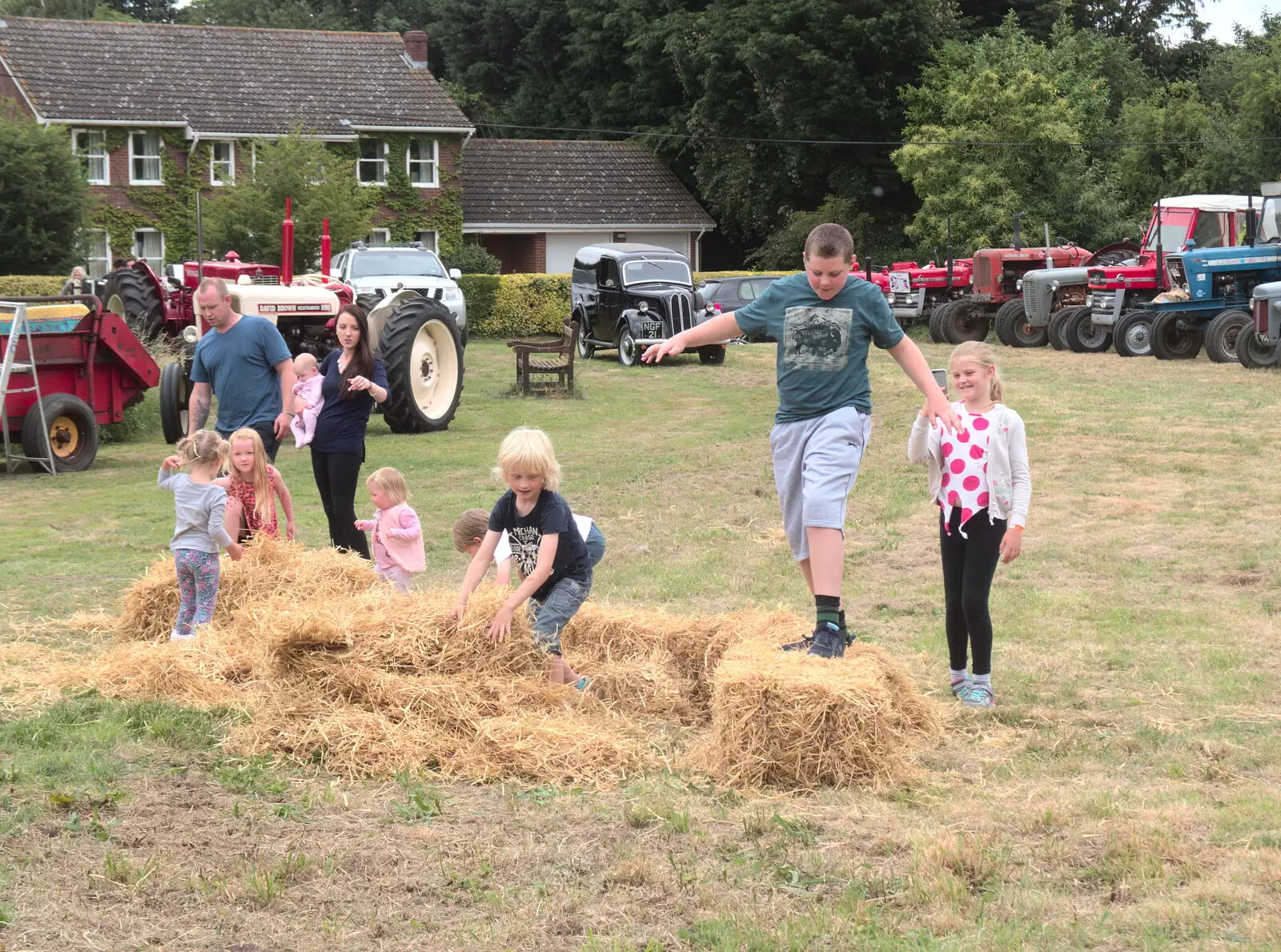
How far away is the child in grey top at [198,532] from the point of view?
272 inches

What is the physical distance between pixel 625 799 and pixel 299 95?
41197 mm

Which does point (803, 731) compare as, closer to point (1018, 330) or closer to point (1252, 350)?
point (1252, 350)

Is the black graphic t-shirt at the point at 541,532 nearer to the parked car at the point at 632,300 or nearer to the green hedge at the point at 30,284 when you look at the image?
the parked car at the point at 632,300

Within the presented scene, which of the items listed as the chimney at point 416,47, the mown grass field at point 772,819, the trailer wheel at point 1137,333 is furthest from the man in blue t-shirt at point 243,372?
the chimney at point 416,47

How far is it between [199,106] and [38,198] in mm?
11144

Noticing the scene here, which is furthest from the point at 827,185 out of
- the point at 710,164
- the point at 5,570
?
the point at 5,570

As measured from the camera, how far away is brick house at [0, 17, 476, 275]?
133 feet

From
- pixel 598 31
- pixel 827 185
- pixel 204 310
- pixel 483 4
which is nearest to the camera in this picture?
pixel 204 310

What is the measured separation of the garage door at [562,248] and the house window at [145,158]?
1240 cm

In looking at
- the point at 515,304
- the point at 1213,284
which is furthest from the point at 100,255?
the point at 1213,284

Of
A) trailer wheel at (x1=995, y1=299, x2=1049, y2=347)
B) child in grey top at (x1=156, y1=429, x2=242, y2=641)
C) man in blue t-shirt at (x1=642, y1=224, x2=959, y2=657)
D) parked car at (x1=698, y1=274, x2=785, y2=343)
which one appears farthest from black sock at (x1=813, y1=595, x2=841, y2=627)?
parked car at (x1=698, y1=274, x2=785, y2=343)

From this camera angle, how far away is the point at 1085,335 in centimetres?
2752

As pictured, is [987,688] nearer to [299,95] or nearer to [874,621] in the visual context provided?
[874,621]

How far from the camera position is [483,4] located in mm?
56875
